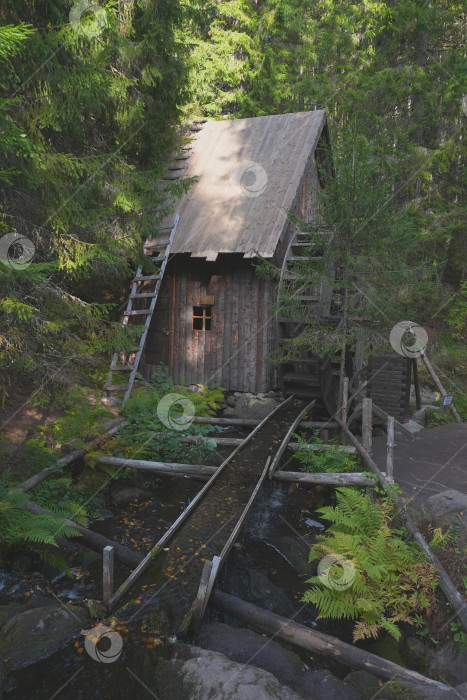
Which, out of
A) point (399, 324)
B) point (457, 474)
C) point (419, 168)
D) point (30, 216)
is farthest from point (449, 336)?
point (30, 216)

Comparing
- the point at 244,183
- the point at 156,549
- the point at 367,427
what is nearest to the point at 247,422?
the point at 367,427

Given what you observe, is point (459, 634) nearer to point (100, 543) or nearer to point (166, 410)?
point (100, 543)

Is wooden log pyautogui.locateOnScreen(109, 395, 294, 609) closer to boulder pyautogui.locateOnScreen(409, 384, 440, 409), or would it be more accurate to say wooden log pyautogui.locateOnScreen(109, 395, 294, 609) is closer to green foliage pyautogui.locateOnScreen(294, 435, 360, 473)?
green foliage pyautogui.locateOnScreen(294, 435, 360, 473)

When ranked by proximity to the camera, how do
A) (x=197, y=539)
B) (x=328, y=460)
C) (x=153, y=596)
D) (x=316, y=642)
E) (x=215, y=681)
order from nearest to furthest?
(x=215, y=681), (x=316, y=642), (x=153, y=596), (x=197, y=539), (x=328, y=460)

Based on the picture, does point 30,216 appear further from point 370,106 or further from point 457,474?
point 370,106

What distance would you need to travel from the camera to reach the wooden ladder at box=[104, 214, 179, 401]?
11672 millimetres

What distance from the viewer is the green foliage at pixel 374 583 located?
16.4 feet

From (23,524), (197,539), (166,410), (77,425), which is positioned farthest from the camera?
(166,410)

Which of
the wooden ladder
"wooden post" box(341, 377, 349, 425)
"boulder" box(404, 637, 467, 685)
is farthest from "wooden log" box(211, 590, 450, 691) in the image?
the wooden ladder

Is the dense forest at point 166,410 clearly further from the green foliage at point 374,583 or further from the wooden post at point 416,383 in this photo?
the wooden post at point 416,383

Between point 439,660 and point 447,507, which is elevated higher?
point 447,507

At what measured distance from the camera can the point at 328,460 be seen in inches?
350

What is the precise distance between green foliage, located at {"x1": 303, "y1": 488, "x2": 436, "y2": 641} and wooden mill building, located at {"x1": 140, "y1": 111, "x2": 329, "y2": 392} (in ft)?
25.6

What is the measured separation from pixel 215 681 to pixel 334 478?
4170 millimetres
